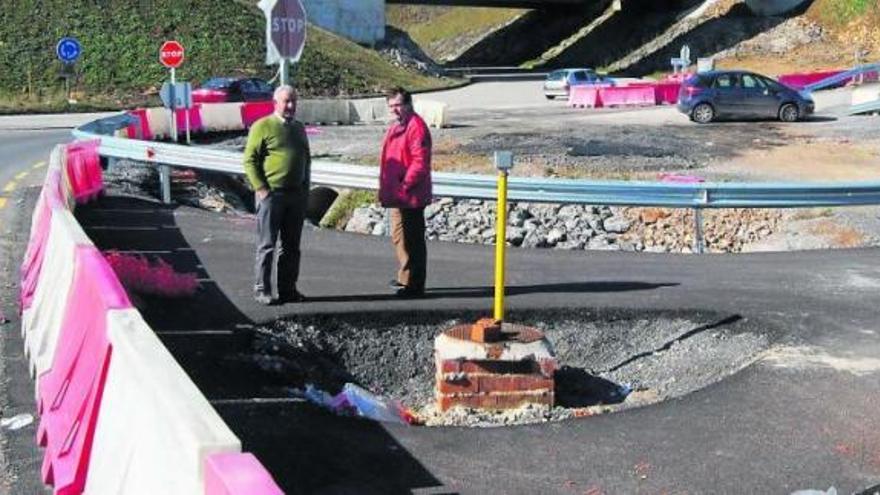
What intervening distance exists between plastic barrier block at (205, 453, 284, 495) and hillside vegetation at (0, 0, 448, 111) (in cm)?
4224

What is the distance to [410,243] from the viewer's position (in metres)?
10.0

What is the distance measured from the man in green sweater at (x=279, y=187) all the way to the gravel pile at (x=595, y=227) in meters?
5.80

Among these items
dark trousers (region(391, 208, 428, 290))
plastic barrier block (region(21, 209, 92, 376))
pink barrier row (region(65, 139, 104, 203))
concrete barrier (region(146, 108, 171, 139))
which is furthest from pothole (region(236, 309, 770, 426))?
concrete barrier (region(146, 108, 171, 139))

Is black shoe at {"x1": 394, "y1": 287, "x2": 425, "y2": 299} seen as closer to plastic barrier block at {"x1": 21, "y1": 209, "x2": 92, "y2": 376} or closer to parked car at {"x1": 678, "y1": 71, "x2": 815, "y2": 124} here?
plastic barrier block at {"x1": 21, "y1": 209, "x2": 92, "y2": 376}

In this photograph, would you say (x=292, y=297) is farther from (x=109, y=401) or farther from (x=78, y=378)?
(x=109, y=401)

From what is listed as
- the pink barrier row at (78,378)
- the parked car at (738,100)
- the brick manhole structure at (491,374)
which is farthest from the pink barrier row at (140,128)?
the pink barrier row at (78,378)

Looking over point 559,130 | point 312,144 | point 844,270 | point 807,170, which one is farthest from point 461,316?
point 559,130

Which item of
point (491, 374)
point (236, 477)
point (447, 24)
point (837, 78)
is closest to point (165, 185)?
point (491, 374)

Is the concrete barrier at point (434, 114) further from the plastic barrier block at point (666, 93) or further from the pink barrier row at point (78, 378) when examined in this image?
the pink barrier row at point (78, 378)

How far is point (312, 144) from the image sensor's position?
28.3 m

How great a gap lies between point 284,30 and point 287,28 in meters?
0.08

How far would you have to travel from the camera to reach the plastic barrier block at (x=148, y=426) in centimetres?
369

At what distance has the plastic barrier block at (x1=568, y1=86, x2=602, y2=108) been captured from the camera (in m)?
45.5

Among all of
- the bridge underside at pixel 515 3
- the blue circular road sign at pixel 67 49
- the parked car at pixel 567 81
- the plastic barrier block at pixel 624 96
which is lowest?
the plastic barrier block at pixel 624 96
